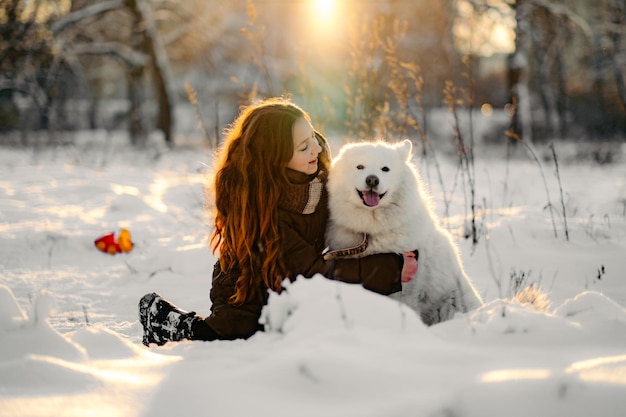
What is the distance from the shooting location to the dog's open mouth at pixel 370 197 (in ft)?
8.68

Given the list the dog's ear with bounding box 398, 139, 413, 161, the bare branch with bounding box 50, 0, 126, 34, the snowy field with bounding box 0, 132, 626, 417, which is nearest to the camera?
the snowy field with bounding box 0, 132, 626, 417

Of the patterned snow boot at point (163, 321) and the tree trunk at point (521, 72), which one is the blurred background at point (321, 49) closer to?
the tree trunk at point (521, 72)

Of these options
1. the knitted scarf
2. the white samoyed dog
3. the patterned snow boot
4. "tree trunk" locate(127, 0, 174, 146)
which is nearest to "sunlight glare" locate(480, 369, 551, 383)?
the white samoyed dog

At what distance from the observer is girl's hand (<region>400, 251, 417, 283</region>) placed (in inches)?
104

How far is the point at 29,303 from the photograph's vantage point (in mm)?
3498

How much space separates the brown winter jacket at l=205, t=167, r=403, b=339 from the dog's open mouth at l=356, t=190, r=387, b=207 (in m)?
0.26

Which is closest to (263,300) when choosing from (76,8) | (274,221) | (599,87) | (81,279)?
(274,221)

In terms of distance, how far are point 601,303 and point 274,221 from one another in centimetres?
149

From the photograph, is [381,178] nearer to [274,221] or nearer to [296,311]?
[274,221]

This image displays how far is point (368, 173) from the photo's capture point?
2670 mm

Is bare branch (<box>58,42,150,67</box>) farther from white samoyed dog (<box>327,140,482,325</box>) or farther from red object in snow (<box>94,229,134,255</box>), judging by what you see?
white samoyed dog (<box>327,140,482,325</box>)

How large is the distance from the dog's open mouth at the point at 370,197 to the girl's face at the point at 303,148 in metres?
0.33

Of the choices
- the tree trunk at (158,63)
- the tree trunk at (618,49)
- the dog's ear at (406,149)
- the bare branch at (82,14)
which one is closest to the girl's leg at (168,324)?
the dog's ear at (406,149)

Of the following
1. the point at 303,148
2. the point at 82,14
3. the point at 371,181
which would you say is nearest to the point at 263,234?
the point at 303,148
